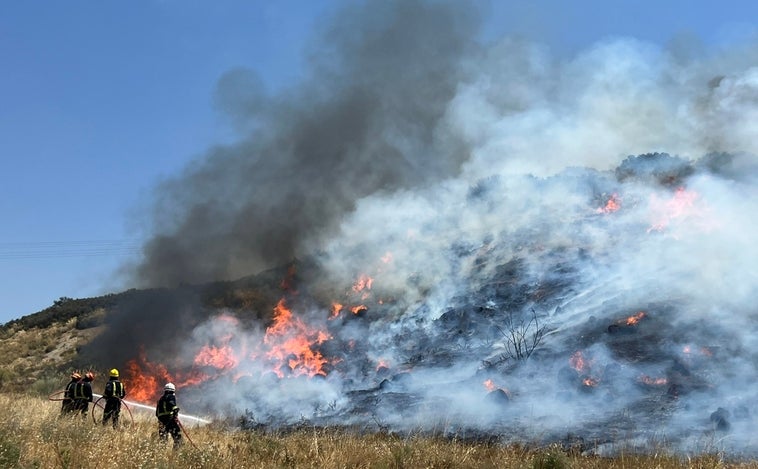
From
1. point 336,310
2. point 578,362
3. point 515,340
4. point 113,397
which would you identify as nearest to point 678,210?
point 515,340

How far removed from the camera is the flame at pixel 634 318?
687 inches

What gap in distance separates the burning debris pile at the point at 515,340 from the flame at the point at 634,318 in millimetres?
96

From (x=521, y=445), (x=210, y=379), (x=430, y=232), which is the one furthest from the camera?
(x=430, y=232)

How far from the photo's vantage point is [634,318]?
58.3ft

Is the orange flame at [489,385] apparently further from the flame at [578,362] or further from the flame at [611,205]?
the flame at [611,205]

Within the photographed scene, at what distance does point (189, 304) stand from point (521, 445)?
1054 inches

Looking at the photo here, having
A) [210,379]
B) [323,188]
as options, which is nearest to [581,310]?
[210,379]

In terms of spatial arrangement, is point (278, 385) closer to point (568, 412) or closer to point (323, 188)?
point (568, 412)

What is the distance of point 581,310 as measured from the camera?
19594 millimetres

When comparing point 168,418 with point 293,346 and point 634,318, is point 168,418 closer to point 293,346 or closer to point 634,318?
point 293,346

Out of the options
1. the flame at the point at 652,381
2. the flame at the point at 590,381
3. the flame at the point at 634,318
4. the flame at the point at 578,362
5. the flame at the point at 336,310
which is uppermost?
the flame at the point at 336,310

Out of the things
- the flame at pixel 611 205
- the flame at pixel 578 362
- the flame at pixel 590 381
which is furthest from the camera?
the flame at pixel 611 205

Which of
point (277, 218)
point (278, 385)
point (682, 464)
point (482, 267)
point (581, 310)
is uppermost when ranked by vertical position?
point (277, 218)

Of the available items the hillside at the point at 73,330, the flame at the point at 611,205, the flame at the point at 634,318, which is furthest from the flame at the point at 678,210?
the hillside at the point at 73,330
